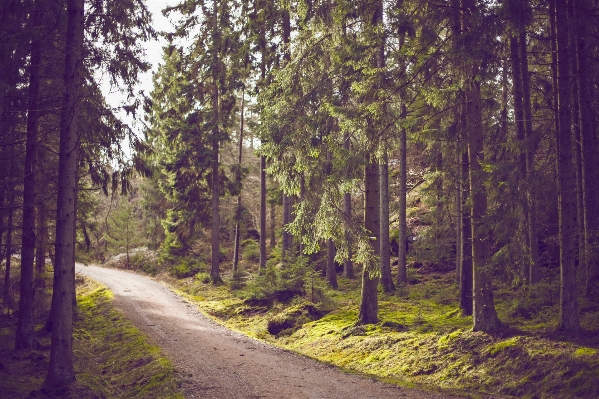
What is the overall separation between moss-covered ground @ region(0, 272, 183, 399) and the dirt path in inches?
17.9

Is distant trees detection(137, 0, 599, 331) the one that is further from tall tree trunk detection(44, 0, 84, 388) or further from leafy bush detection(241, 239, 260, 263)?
leafy bush detection(241, 239, 260, 263)

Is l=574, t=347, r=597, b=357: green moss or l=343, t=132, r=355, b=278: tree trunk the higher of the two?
l=343, t=132, r=355, b=278: tree trunk

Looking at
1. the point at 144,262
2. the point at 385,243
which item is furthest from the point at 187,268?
the point at 385,243

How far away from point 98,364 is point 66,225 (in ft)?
16.5

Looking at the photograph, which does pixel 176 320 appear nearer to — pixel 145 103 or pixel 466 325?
pixel 145 103

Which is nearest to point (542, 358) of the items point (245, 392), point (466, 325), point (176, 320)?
point (466, 325)

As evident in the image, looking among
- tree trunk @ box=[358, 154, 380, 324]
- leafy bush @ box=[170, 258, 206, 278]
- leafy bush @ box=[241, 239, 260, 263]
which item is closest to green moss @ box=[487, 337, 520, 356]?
tree trunk @ box=[358, 154, 380, 324]

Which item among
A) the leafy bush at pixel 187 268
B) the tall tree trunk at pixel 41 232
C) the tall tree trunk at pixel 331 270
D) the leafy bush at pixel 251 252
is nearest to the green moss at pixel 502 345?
the tall tree trunk at pixel 331 270

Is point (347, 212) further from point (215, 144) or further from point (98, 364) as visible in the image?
point (98, 364)

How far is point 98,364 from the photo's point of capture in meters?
12.3

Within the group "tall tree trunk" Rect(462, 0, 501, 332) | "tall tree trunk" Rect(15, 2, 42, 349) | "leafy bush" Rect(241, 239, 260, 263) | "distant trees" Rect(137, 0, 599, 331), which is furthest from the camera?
"leafy bush" Rect(241, 239, 260, 263)

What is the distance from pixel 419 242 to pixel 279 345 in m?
11.8

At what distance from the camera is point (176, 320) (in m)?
17.0

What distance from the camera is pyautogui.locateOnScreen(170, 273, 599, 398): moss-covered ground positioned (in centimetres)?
858
